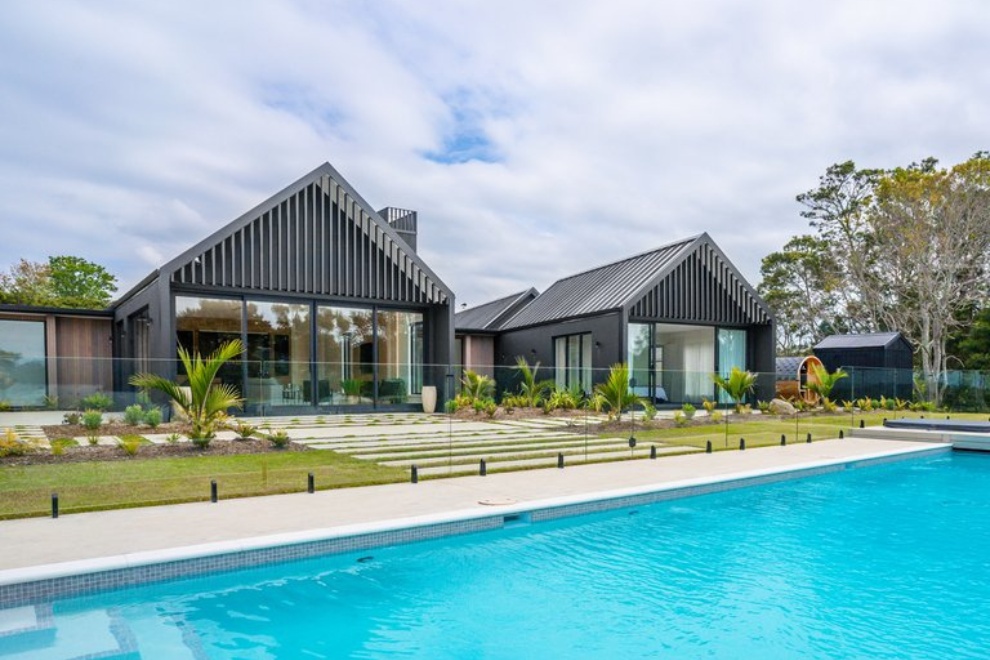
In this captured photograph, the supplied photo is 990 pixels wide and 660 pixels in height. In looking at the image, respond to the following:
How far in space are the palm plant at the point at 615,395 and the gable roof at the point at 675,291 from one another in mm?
6231

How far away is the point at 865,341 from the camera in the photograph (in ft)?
79.0

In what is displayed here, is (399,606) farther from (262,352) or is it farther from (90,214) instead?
(90,214)

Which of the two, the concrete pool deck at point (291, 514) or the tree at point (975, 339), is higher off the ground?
the tree at point (975, 339)

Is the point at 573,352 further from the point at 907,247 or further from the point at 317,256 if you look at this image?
the point at 907,247

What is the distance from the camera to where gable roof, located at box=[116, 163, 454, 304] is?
50.9 ft

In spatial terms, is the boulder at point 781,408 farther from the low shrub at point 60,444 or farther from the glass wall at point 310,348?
the low shrub at point 60,444

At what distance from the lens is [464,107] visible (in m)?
15.5

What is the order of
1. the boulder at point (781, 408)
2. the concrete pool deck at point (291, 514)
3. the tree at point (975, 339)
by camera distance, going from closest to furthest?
the concrete pool deck at point (291, 514) → the boulder at point (781, 408) → the tree at point (975, 339)

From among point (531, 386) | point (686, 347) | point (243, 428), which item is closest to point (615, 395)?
point (531, 386)

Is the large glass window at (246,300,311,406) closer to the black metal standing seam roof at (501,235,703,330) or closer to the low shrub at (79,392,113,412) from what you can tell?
the low shrub at (79,392,113,412)

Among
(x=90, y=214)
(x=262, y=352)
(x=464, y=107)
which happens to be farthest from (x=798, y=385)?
(x=90, y=214)

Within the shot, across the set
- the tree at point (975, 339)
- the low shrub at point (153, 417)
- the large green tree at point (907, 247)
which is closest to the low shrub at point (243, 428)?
the low shrub at point (153, 417)

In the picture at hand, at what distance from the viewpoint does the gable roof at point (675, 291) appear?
19.9 m

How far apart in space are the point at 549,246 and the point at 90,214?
714 inches
